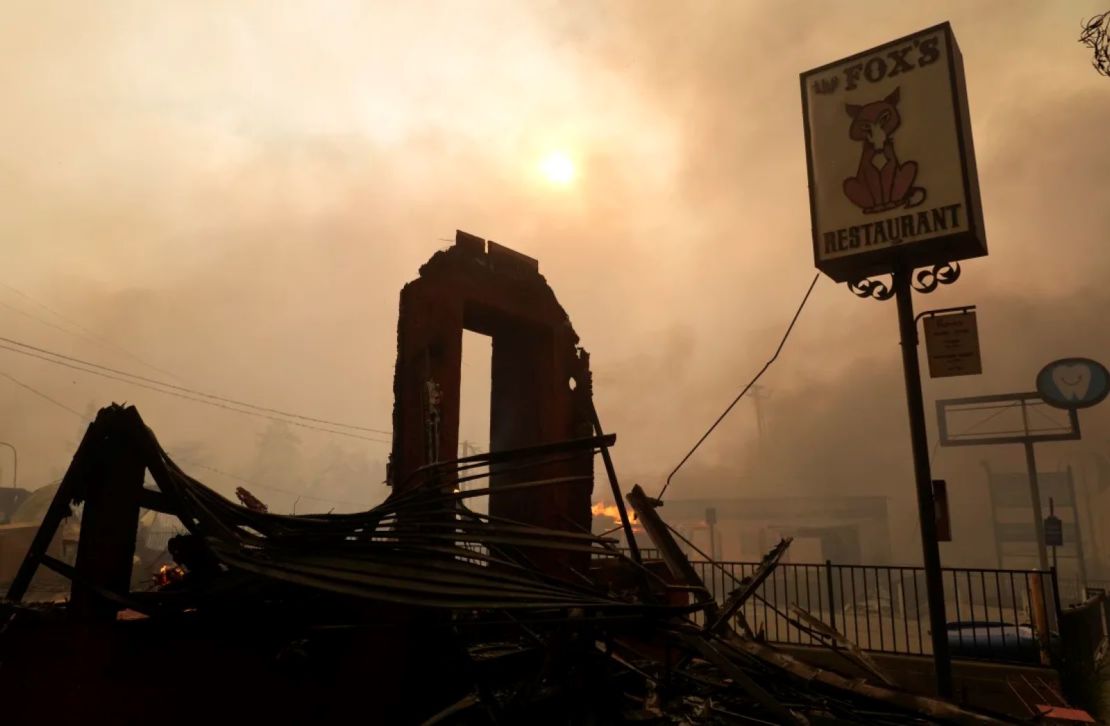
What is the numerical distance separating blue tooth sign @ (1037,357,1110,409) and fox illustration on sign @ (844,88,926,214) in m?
12.8

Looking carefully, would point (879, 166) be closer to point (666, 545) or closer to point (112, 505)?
point (666, 545)

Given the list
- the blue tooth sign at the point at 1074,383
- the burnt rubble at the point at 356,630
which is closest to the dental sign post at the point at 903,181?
the burnt rubble at the point at 356,630

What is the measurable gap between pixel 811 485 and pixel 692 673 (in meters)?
49.0

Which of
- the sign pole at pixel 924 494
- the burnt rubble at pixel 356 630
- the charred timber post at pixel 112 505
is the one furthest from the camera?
the sign pole at pixel 924 494

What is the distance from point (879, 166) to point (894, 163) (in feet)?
0.50

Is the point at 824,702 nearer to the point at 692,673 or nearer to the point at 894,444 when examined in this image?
the point at 692,673

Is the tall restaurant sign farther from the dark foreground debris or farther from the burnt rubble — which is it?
the dark foreground debris

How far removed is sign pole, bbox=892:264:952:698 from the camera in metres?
6.12

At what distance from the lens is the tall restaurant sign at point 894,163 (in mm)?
7145

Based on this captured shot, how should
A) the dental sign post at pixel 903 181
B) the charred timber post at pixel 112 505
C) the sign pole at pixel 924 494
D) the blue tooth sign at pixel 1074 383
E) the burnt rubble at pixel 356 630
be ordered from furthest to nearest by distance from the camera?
the blue tooth sign at pixel 1074 383 → the dental sign post at pixel 903 181 → the sign pole at pixel 924 494 → the charred timber post at pixel 112 505 → the burnt rubble at pixel 356 630

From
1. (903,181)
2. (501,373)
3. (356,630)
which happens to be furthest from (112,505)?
(903,181)

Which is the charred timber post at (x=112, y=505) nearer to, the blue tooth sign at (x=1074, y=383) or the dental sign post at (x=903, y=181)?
the dental sign post at (x=903, y=181)

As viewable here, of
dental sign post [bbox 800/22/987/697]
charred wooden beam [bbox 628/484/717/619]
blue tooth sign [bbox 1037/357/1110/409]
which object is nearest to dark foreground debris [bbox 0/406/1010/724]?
charred wooden beam [bbox 628/484/717/619]

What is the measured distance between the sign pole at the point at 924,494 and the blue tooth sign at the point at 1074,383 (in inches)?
512
